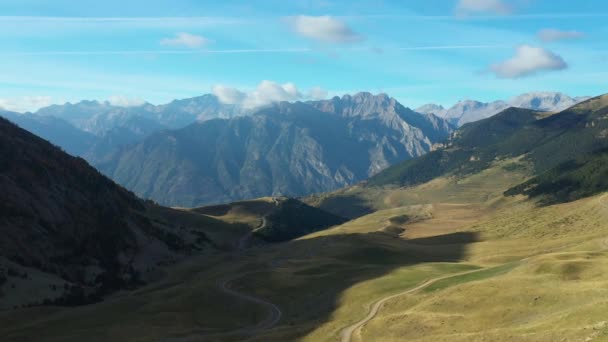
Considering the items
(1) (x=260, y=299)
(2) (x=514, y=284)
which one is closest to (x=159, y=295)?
(1) (x=260, y=299)

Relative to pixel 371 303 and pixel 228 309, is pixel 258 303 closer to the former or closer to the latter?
pixel 228 309

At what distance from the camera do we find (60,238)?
14862 centimetres

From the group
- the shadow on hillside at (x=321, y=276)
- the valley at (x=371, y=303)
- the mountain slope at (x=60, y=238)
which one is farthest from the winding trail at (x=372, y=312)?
the mountain slope at (x=60, y=238)

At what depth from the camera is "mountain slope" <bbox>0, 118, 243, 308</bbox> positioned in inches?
4493

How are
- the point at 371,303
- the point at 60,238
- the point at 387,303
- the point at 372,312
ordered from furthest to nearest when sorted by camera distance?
the point at 60,238
the point at 371,303
the point at 387,303
the point at 372,312

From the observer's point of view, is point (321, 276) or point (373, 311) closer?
point (373, 311)

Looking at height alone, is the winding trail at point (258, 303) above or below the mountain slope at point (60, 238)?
below

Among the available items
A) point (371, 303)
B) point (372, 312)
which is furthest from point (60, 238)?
point (372, 312)

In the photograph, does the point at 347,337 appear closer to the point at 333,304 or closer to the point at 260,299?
the point at 333,304

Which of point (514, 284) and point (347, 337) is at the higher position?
point (514, 284)

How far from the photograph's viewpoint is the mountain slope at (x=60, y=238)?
114m

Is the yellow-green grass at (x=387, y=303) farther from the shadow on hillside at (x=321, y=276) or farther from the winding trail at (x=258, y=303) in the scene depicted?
the winding trail at (x=258, y=303)

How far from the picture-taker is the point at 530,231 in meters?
161

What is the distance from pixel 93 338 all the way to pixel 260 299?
31.9m
